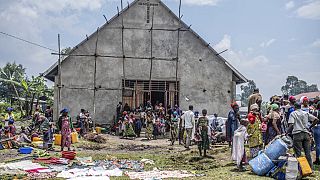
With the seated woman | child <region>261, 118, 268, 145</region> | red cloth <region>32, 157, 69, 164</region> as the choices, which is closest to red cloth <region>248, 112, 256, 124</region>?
child <region>261, 118, 268, 145</region>

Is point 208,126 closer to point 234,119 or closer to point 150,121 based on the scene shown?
point 234,119

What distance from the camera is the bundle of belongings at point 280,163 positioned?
9002 mm

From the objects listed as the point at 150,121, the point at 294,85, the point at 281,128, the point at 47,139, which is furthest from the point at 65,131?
the point at 294,85

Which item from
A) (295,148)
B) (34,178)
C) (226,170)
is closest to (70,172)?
(34,178)

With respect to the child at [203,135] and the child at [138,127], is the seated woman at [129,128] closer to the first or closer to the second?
the child at [138,127]

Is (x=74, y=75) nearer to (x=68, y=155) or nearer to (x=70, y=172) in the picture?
(x=68, y=155)

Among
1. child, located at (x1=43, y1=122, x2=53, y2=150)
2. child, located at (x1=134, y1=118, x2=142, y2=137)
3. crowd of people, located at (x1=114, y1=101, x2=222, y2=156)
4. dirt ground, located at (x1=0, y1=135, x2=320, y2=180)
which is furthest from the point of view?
child, located at (x1=134, y1=118, x2=142, y2=137)

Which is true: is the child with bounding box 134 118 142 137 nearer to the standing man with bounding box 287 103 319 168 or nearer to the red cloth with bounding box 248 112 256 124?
the red cloth with bounding box 248 112 256 124

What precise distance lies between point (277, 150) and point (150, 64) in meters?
14.4

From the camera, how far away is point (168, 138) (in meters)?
21.5

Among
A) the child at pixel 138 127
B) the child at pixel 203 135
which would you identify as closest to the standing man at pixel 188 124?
the child at pixel 203 135

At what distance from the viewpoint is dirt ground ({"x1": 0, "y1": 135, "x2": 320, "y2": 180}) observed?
1034cm

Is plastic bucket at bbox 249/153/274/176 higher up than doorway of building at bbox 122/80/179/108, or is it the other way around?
doorway of building at bbox 122/80/179/108

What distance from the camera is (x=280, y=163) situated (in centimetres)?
955
